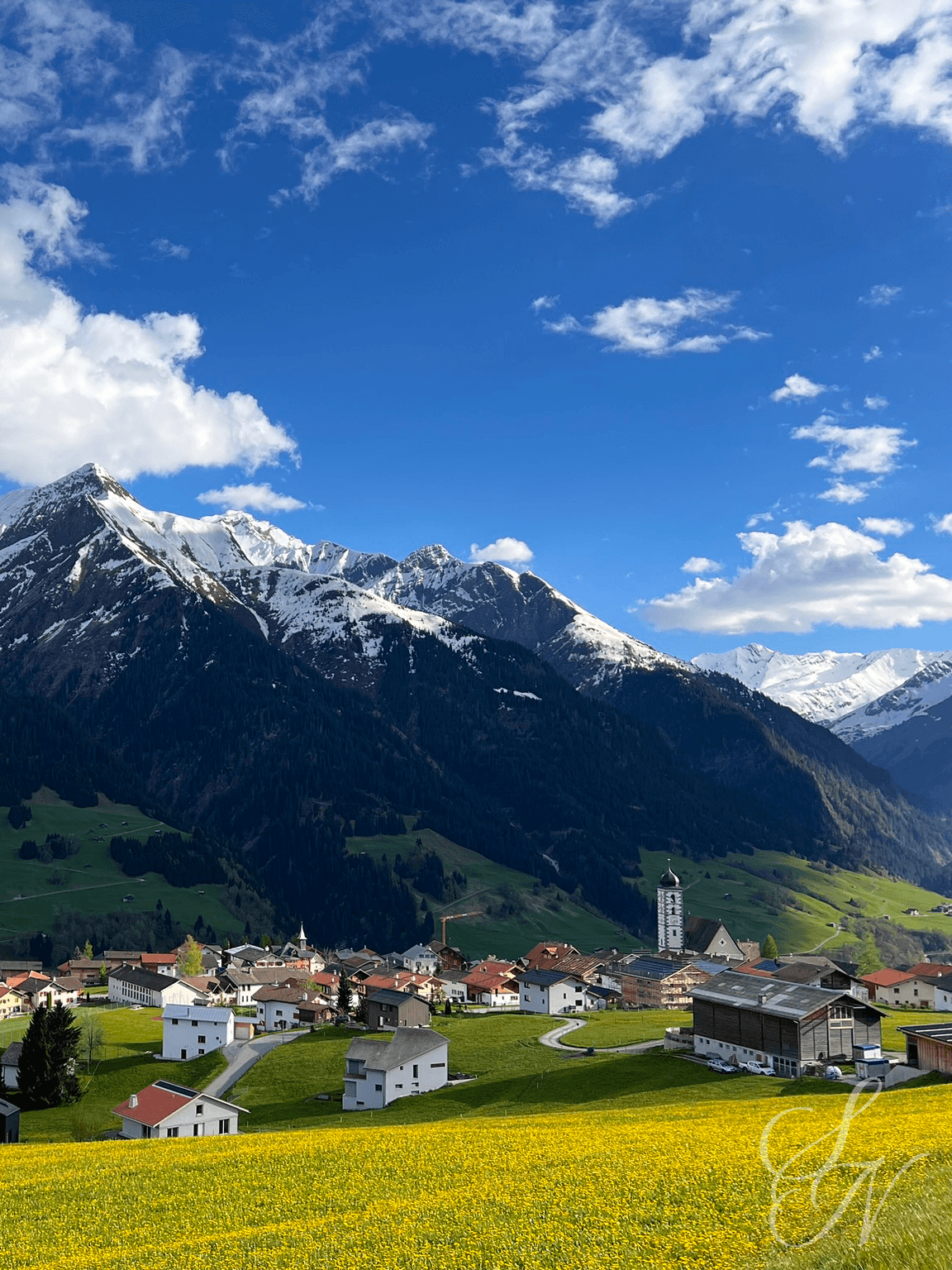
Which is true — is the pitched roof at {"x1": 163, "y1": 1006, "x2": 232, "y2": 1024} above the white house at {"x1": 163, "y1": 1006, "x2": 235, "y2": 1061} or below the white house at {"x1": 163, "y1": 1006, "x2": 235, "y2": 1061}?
above

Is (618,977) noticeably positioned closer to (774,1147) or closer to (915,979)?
(915,979)

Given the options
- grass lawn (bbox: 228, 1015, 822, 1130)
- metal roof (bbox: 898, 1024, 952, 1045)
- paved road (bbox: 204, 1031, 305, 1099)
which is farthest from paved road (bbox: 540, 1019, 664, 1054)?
paved road (bbox: 204, 1031, 305, 1099)

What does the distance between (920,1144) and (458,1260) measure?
1782cm

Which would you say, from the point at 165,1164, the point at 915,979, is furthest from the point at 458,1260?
the point at 915,979

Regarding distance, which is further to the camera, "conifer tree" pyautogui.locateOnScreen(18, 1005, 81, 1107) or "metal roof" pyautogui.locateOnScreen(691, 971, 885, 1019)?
"conifer tree" pyautogui.locateOnScreen(18, 1005, 81, 1107)

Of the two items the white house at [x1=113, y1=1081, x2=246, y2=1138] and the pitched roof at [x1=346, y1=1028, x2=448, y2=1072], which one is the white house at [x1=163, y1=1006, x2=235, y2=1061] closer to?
the pitched roof at [x1=346, y1=1028, x2=448, y2=1072]

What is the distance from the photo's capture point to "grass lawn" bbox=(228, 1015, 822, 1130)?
8481 cm

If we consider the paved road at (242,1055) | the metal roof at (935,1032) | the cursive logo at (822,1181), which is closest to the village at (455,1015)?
the metal roof at (935,1032)

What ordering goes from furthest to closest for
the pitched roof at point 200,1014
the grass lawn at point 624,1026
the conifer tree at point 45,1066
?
the pitched roof at point 200,1014
the grass lawn at point 624,1026
the conifer tree at point 45,1066

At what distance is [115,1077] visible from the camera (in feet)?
385

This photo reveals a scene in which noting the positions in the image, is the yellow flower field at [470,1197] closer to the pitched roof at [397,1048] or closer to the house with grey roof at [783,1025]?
the house with grey roof at [783,1025]

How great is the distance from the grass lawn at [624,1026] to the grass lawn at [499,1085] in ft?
22.2

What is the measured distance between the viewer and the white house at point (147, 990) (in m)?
177

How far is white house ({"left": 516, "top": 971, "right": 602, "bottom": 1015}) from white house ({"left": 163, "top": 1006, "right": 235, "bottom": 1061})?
5983cm
